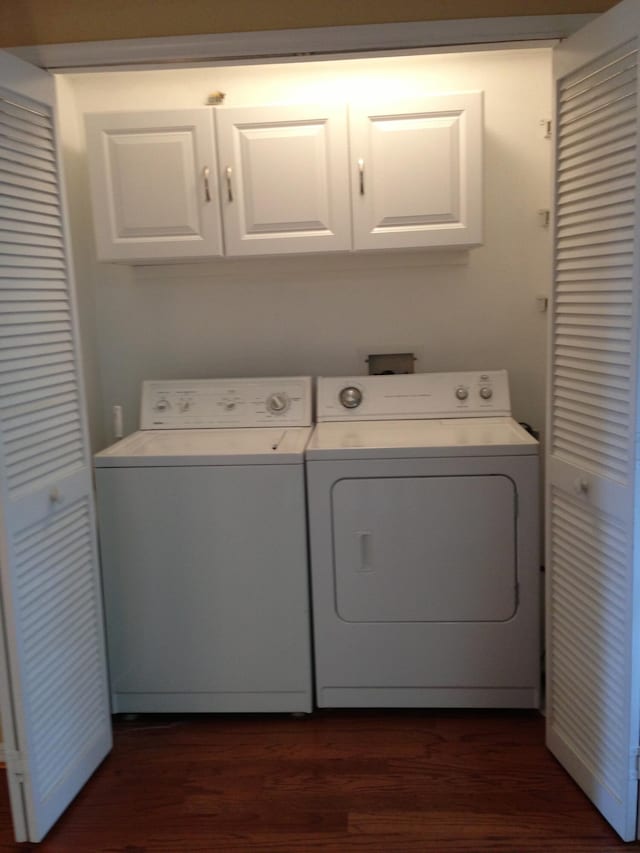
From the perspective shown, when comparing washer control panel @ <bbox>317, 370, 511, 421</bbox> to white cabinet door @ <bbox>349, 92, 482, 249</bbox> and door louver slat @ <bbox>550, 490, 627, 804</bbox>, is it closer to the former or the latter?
white cabinet door @ <bbox>349, 92, 482, 249</bbox>

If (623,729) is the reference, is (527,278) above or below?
above

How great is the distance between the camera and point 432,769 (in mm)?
2213

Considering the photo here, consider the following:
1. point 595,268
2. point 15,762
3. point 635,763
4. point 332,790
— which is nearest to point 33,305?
point 15,762

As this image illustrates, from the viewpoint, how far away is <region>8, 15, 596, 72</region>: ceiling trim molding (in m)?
1.97

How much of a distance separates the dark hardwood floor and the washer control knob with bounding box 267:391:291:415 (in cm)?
104

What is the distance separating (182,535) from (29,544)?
1.90ft

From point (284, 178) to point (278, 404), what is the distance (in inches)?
30.6

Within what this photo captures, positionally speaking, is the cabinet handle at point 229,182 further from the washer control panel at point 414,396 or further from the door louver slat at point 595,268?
the door louver slat at point 595,268

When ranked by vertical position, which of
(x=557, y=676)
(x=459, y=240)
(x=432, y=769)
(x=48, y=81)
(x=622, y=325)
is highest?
(x=48, y=81)

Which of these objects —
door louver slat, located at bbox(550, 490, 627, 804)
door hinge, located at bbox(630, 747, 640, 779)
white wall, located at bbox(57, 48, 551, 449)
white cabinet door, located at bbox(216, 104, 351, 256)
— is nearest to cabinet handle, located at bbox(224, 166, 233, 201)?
white cabinet door, located at bbox(216, 104, 351, 256)

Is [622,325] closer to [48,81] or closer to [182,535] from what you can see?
[182,535]

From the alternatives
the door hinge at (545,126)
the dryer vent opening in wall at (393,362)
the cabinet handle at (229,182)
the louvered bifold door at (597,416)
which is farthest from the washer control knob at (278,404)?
the door hinge at (545,126)

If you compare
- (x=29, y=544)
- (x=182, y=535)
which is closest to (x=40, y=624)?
(x=29, y=544)

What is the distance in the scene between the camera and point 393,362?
2.92m
